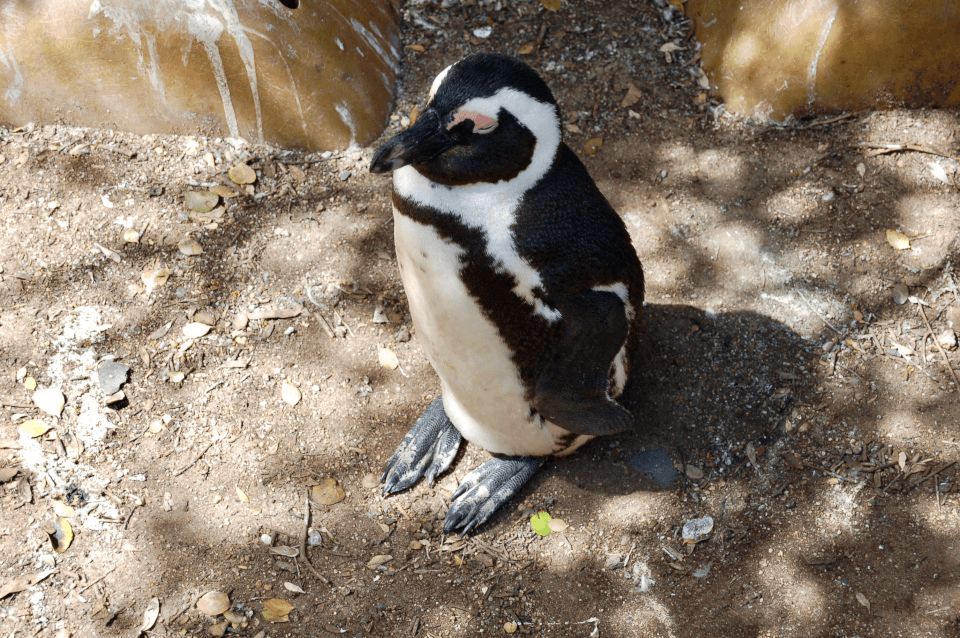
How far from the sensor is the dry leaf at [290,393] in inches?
102

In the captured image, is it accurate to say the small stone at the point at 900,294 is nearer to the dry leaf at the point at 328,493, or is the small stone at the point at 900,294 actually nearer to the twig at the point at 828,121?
the twig at the point at 828,121

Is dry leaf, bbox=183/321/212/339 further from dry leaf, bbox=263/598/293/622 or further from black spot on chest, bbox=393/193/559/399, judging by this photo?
black spot on chest, bbox=393/193/559/399

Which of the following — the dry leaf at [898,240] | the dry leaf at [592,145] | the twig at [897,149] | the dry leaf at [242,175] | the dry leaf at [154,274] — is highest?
the twig at [897,149]

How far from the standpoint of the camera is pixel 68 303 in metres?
2.66

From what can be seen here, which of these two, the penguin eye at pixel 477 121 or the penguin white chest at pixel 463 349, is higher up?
the penguin eye at pixel 477 121

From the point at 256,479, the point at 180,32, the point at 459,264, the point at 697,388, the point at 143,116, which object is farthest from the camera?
the point at 143,116

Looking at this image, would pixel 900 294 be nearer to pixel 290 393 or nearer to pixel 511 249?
pixel 511 249

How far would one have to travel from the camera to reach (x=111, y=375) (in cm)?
253

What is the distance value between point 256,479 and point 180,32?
179cm

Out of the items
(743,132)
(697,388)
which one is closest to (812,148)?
(743,132)

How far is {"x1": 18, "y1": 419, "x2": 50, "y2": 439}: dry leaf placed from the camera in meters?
2.36

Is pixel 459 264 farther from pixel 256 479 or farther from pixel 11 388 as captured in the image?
pixel 11 388

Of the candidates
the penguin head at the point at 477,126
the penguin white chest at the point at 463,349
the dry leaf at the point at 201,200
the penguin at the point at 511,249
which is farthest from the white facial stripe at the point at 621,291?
the dry leaf at the point at 201,200

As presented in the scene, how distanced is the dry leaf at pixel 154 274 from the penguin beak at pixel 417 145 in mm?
1537
